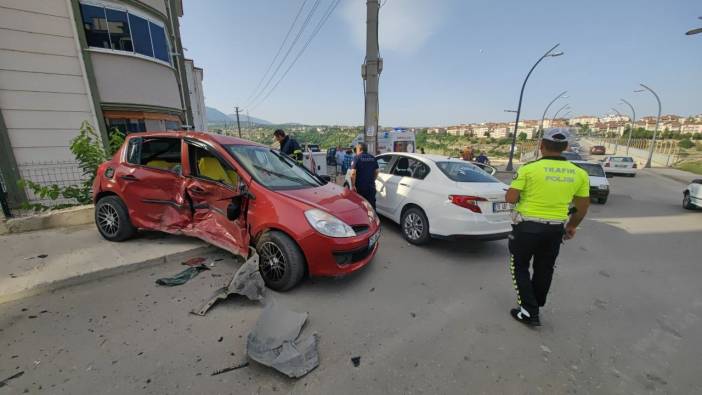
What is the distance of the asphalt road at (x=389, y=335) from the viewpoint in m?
2.08

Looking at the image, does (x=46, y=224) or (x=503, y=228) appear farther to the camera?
(x=46, y=224)

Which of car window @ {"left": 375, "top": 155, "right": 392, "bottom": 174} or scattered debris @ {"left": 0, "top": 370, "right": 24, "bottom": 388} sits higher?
car window @ {"left": 375, "top": 155, "right": 392, "bottom": 174}

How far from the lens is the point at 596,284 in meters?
3.79

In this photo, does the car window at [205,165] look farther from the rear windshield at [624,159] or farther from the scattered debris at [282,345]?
the rear windshield at [624,159]

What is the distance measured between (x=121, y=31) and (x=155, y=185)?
7.71 m

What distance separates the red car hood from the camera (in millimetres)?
3256

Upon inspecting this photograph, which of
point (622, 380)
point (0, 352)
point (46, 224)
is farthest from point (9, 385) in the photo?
point (622, 380)

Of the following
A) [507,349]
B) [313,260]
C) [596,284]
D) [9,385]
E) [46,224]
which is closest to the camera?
[9,385]

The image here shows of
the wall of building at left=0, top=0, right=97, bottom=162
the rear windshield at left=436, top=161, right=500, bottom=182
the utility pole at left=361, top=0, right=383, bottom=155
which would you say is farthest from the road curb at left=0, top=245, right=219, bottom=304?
the wall of building at left=0, top=0, right=97, bottom=162

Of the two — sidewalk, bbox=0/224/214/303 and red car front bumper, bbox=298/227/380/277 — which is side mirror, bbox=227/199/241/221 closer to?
red car front bumper, bbox=298/227/380/277

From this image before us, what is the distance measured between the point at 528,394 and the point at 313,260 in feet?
6.96

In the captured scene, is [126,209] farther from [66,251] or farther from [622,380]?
[622,380]

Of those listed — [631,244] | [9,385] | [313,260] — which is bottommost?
[631,244]

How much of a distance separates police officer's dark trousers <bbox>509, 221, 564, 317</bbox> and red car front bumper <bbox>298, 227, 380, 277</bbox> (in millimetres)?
1597
